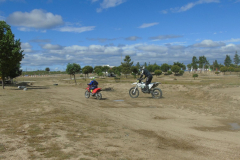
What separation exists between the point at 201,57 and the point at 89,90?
102 metres

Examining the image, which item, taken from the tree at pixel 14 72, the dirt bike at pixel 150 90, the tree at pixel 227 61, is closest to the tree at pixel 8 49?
the dirt bike at pixel 150 90

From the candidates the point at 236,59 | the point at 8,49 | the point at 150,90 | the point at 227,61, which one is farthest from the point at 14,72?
the point at 236,59

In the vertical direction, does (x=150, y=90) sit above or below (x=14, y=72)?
below

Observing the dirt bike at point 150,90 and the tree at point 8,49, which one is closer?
the dirt bike at point 150,90

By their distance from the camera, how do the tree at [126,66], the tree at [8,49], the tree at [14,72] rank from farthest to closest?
the tree at [126,66] < the tree at [14,72] < the tree at [8,49]

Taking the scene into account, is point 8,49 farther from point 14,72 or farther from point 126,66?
point 126,66

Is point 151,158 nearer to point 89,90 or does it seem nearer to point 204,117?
point 204,117

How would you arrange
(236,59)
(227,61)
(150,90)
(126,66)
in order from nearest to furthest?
(150,90)
(126,66)
(227,61)
(236,59)

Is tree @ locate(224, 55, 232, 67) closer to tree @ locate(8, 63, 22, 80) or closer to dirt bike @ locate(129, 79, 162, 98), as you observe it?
tree @ locate(8, 63, 22, 80)

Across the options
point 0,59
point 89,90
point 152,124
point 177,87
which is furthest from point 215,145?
point 0,59

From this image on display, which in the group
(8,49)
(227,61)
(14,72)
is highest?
(227,61)

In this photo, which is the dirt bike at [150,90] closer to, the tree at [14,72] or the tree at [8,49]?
the tree at [8,49]

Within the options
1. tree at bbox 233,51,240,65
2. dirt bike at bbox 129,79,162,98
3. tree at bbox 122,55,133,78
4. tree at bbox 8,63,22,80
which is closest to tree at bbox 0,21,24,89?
dirt bike at bbox 129,79,162,98

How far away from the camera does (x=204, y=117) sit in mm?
9406
